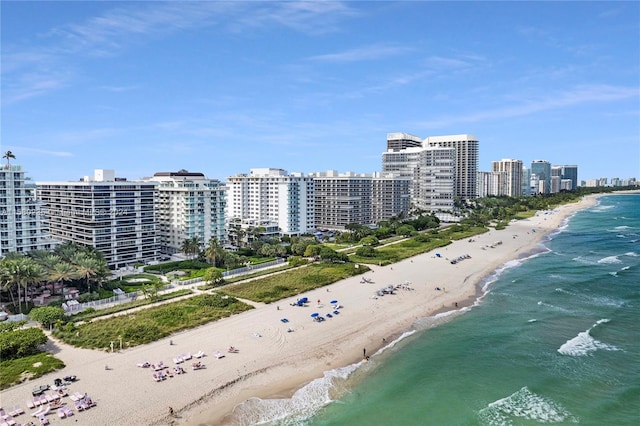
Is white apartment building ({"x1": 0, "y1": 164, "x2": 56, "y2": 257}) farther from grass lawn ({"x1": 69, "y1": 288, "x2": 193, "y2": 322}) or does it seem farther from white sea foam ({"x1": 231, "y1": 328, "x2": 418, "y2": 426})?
white sea foam ({"x1": 231, "y1": 328, "x2": 418, "y2": 426})

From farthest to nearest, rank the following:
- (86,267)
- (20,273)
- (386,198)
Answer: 1. (386,198)
2. (86,267)
3. (20,273)

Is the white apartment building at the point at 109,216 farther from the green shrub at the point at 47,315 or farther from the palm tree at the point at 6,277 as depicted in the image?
the green shrub at the point at 47,315

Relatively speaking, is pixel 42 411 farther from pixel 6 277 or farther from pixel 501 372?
pixel 501 372

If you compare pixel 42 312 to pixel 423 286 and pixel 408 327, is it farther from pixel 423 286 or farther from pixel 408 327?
pixel 423 286

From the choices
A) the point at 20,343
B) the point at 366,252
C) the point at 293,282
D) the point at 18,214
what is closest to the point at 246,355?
the point at 20,343

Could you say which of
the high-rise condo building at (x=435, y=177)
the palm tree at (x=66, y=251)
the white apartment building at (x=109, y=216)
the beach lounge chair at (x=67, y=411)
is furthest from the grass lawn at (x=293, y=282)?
the high-rise condo building at (x=435, y=177)
